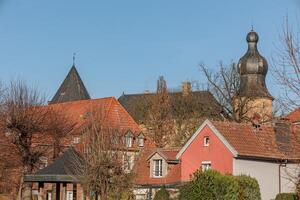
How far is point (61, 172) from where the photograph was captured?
30500mm

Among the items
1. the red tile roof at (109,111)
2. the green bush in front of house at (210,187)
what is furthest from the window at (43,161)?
the red tile roof at (109,111)

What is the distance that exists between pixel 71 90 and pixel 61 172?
57401mm

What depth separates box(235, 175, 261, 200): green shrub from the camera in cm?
3271

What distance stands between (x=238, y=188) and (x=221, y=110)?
29.3m

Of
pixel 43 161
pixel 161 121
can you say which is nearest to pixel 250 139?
pixel 43 161

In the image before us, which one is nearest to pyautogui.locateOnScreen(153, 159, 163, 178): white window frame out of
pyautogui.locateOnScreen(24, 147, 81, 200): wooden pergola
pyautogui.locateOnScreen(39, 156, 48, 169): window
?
pyautogui.locateOnScreen(39, 156, 48, 169): window

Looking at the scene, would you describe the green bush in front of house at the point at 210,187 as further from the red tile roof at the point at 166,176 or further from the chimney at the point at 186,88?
the chimney at the point at 186,88

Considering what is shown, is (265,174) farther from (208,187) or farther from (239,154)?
(208,187)

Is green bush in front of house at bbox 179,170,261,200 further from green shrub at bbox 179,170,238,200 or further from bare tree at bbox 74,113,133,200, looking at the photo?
bare tree at bbox 74,113,133,200

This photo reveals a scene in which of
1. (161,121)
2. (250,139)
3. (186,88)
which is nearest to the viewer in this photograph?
(250,139)

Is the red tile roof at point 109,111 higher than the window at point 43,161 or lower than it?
higher

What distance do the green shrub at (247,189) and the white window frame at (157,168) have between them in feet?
44.4

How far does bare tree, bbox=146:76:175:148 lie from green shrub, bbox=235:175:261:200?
98.2 ft

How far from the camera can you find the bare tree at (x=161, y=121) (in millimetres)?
65312
